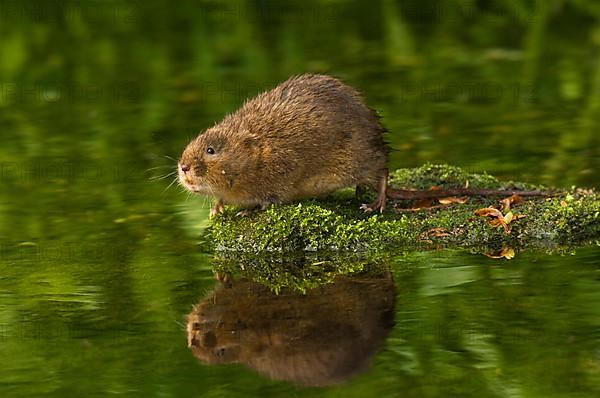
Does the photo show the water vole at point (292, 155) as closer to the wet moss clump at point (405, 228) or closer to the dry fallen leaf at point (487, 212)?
the wet moss clump at point (405, 228)

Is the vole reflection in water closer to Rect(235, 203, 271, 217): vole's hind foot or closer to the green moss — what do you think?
the green moss

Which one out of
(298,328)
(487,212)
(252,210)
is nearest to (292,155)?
(252,210)

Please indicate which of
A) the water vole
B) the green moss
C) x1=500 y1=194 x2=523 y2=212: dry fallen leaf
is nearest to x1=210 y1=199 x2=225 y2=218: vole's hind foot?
the water vole

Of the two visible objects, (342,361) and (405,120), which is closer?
(342,361)

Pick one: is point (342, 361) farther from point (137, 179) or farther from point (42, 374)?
point (137, 179)

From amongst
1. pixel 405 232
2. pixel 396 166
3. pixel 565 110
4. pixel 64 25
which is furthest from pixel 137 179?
pixel 64 25

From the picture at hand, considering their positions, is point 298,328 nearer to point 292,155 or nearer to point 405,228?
point 405,228
